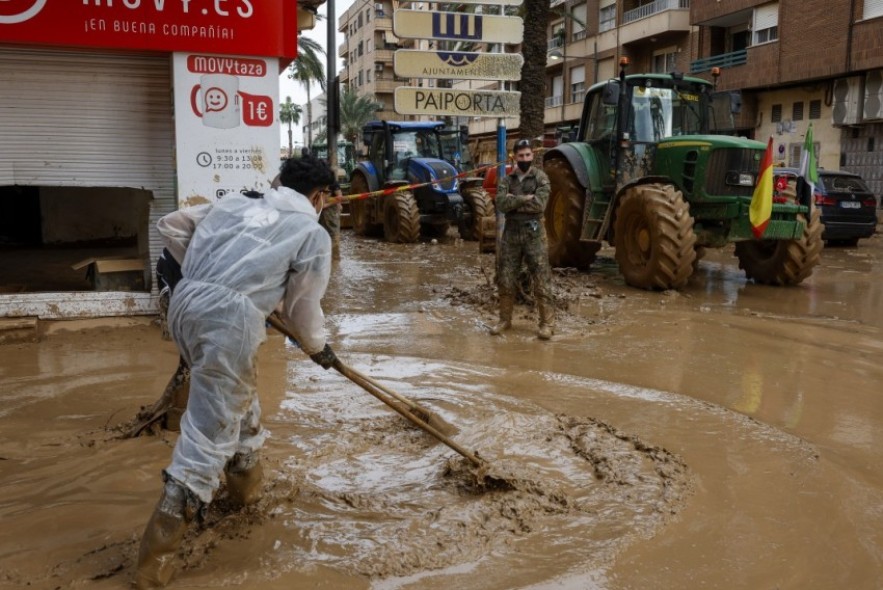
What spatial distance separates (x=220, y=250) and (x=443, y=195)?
12.6 metres

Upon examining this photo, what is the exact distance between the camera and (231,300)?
2.91 m

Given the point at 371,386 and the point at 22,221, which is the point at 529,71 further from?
the point at 371,386

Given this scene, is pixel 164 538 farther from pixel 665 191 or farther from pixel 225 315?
pixel 665 191

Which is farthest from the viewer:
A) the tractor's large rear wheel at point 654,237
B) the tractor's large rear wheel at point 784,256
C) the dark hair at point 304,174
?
the tractor's large rear wheel at point 784,256

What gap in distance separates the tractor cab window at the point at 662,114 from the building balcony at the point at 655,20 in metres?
19.6

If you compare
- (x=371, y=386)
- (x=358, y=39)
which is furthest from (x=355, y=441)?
(x=358, y=39)

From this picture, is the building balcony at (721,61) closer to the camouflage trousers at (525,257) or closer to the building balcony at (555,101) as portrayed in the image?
the building balcony at (555,101)

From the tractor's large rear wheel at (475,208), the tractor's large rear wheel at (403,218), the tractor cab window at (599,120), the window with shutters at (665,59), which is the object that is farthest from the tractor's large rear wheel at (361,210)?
the window with shutters at (665,59)

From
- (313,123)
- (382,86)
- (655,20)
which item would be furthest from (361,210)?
(313,123)

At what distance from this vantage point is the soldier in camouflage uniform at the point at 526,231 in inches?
281

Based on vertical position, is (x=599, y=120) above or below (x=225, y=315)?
above

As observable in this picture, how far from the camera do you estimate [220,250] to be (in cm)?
298

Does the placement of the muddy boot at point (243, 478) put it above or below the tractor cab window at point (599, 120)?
A: below

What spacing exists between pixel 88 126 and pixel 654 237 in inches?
233
